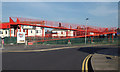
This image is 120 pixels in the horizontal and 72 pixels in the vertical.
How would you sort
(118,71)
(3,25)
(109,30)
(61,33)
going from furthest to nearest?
(61,33), (109,30), (3,25), (118,71)

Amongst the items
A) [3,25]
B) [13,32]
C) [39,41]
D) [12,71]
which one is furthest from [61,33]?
[12,71]

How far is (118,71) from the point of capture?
6.44 m

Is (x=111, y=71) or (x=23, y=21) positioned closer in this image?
(x=111, y=71)

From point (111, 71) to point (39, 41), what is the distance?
37998 mm

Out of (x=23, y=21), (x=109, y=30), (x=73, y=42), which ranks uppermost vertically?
→ (x=23, y=21)

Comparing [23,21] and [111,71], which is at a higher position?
[23,21]

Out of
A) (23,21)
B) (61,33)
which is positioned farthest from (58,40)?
(61,33)

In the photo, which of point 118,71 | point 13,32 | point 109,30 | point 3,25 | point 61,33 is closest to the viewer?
point 118,71

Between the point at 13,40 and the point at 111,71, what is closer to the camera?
the point at 111,71

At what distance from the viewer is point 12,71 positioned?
6797 mm

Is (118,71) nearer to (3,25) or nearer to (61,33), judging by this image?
(3,25)

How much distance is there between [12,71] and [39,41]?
120 feet

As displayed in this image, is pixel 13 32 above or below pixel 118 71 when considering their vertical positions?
above

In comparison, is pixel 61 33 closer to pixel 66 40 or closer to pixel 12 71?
pixel 66 40
